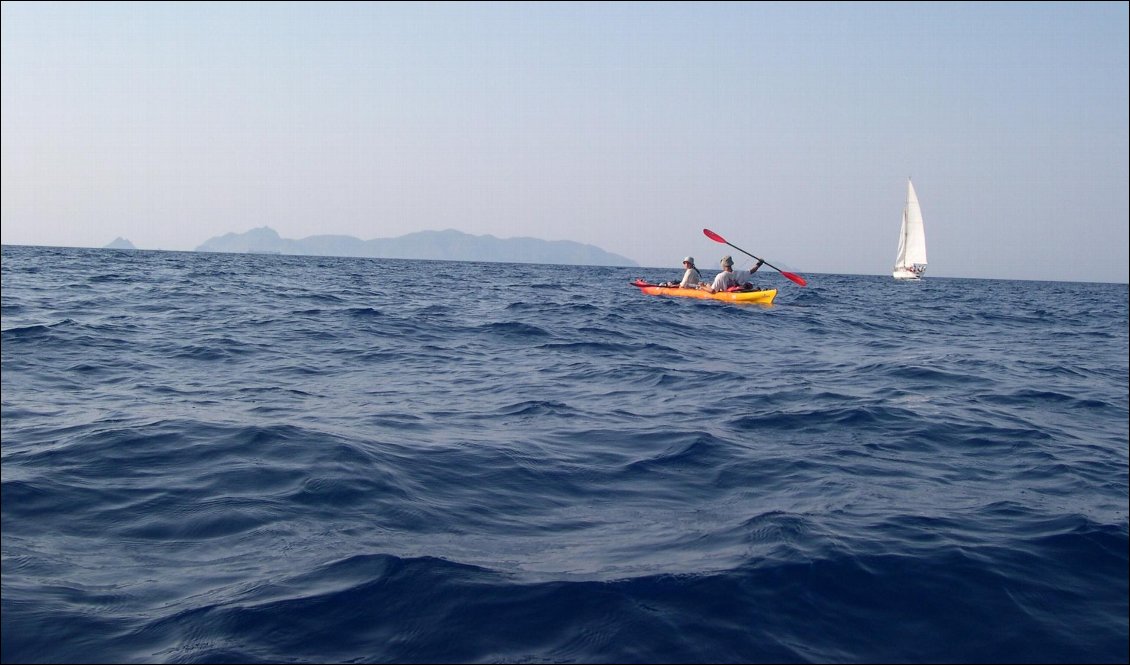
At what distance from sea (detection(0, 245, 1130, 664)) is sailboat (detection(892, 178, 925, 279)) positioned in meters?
59.2

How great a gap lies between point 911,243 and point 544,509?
69149mm

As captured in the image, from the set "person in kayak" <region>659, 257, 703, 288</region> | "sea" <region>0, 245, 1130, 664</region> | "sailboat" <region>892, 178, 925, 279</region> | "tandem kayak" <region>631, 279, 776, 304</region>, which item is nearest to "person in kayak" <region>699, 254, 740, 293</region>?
"tandem kayak" <region>631, 279, 776, 304</region>

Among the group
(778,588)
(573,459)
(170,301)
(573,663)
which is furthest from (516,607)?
(170,301)

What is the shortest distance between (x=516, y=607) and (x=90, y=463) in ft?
12.6

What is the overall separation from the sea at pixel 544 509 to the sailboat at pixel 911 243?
59.2 m

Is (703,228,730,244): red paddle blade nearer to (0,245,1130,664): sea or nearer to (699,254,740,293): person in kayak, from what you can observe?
(699,254,740,293): person in kayak

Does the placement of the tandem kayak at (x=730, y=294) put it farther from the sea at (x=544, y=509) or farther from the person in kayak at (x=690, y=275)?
the sea at (x=544, y=509)

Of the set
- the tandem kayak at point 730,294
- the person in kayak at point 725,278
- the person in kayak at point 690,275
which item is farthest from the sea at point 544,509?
the person in kayak at point 690,275

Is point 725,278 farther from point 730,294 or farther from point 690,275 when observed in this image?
point 690,275

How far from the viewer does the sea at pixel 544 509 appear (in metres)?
3.45

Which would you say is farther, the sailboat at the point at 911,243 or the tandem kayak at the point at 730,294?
the sailboat at the point at 911,243

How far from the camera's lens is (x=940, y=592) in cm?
391

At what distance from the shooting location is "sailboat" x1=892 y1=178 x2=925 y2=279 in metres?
65.4

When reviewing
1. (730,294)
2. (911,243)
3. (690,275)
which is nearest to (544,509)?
(730,294)
